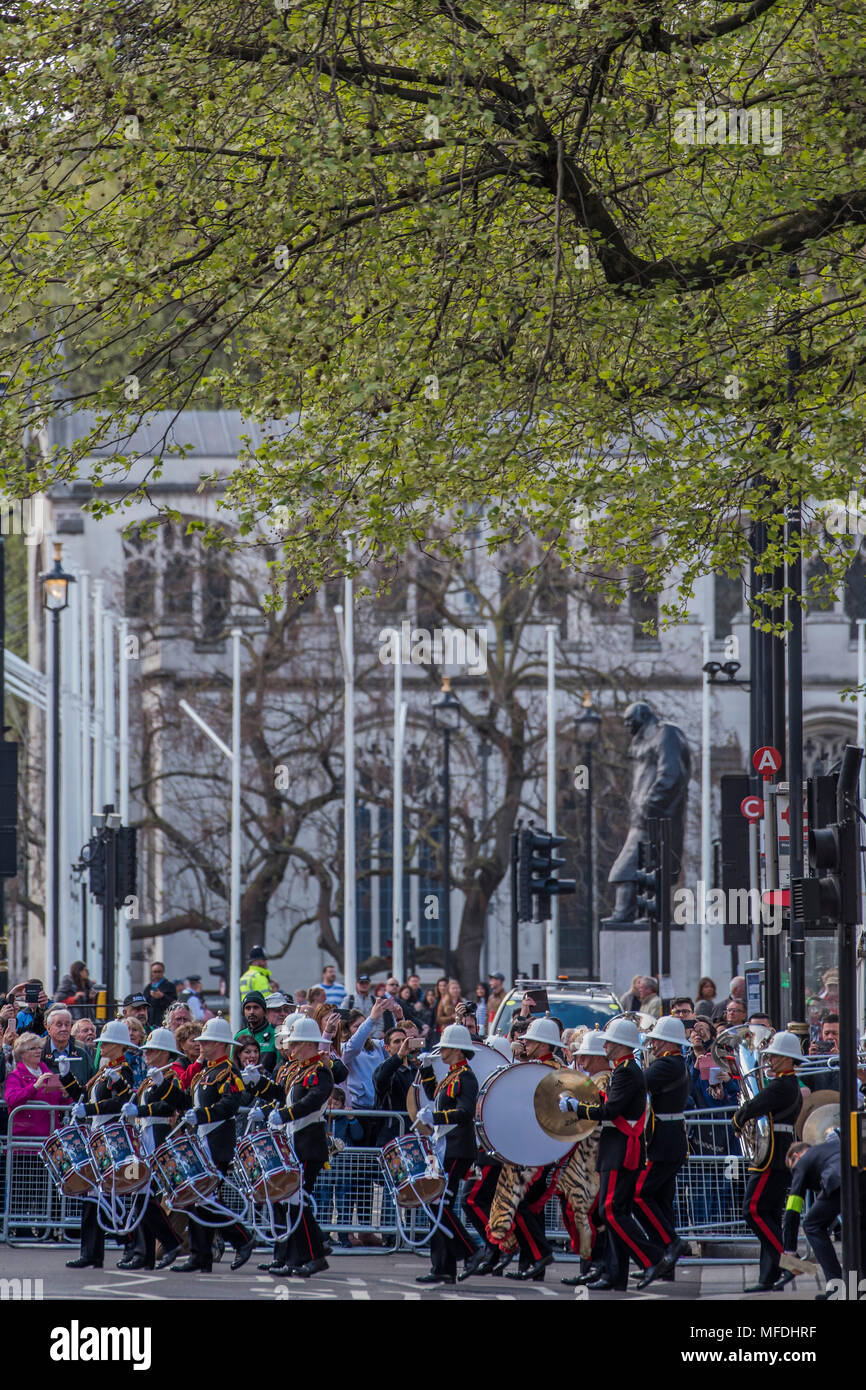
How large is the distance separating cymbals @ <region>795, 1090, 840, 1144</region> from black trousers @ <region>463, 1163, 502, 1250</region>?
7.13 feet

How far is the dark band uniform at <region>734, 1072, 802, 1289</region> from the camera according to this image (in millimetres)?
13719

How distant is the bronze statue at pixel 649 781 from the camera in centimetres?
2884

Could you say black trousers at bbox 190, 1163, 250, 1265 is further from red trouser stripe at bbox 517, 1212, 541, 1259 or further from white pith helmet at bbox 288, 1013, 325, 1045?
→ red trouser stripe at bbox 517, 1212, 541, 1259

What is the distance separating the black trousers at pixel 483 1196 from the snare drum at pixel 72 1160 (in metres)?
2.74

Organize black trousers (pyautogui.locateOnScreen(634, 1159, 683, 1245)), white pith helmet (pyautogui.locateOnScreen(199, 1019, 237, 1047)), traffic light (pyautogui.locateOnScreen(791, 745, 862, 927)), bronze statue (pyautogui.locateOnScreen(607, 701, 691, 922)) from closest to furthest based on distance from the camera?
traffic light (pyautogui.locateOnScreen(791, 745, 862, 927)) < black trousers (pyautogui.locateOnScreen(634, 1159, 683, 1245)) < white pith helmet (pyautogui.locateOnScreen(199, 1019, 237, 1047)) < bronze statue (pyautogui.locateOnScreen(607, 701, 691, 922))

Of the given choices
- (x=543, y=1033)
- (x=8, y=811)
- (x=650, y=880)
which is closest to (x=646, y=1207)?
(x=543, y=1033)

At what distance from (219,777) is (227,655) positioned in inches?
257

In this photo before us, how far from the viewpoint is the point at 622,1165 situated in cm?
1407

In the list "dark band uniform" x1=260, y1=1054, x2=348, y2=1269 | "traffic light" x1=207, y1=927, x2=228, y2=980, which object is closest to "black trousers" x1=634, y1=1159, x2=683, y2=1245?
"dark band uniform" x1=260, y1=1054, x2=348, y2=1269

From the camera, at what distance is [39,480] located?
1348cm

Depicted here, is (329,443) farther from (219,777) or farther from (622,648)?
(622,648)
